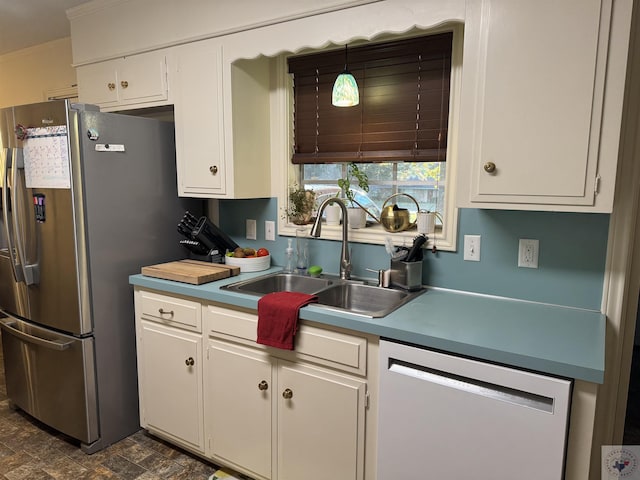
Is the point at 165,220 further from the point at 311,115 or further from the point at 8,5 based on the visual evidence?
the point at 8,5

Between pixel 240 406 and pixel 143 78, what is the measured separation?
72.9 inches

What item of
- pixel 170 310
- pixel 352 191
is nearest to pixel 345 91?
pixel 352 191

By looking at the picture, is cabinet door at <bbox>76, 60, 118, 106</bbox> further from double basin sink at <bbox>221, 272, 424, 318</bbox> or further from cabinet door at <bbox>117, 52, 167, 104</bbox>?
→ double basin sink at <bbox>221, 272, 424, 318</bbox>

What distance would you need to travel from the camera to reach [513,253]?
1878 millimetres

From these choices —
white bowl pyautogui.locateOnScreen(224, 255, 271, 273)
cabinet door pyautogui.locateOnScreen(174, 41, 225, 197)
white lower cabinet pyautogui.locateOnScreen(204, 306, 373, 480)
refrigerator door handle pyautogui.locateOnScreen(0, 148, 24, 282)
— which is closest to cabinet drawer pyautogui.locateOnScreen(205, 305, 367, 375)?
white lower cabinet pyautogui.locateOnScreen(204, 306, 373, 480)

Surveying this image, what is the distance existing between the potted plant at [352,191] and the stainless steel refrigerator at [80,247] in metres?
1.00

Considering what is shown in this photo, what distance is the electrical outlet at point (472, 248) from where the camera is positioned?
6.42 feet

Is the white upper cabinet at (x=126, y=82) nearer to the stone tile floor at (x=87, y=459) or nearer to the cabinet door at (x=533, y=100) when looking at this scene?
the cabinet door at (x=533, y=100)

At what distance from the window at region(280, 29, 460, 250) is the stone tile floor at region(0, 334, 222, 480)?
4.81 ft

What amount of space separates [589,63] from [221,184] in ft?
5.47

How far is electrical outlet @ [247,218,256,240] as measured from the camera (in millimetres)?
2664

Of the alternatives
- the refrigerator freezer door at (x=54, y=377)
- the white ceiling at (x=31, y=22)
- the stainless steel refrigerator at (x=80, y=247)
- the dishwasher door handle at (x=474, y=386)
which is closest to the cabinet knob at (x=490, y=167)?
the dishwasher door handle at (x=474, y=386)

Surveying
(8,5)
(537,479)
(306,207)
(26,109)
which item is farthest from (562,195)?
(8,5)

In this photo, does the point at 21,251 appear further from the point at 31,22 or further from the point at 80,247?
the point at 31,22
